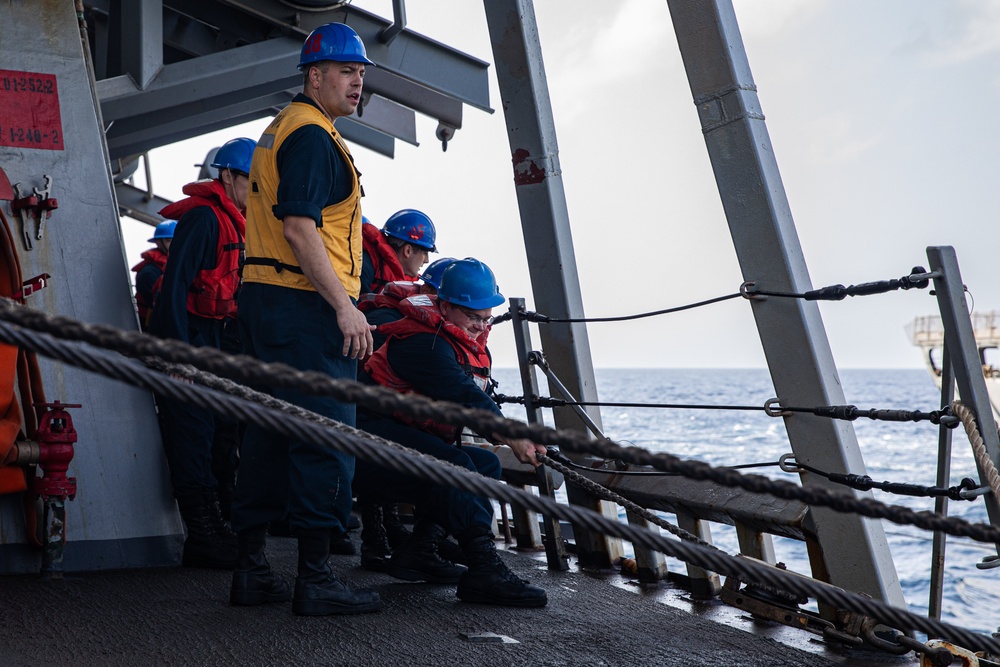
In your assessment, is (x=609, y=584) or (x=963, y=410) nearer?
(x=963, y=410)

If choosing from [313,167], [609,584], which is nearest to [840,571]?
[609,584]

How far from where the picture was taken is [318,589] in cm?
317

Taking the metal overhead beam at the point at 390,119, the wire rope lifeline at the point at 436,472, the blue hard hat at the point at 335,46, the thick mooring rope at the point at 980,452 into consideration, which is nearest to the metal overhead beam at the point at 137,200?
the metal overhead beam at the point at 390,119

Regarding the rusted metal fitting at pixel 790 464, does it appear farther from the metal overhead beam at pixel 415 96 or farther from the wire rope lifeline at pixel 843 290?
the metal overhead beam at pixel 415 96

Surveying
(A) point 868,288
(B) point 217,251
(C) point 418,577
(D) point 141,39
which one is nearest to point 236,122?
(D) point 141,39

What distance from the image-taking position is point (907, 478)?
117ft

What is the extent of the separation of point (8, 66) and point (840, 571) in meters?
3.90

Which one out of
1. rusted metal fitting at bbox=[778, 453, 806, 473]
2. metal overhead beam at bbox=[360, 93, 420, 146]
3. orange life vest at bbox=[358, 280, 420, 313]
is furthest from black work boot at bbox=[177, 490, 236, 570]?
metal overhead beam at bbox=[360, 93, 420, 146]

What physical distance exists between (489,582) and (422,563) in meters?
0.53

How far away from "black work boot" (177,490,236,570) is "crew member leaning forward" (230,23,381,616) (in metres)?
0.80

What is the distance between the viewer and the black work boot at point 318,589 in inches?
124

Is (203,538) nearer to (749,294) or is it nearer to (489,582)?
(489,582)

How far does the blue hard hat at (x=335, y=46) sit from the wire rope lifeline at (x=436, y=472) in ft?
6.29

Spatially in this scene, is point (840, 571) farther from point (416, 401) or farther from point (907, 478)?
point (907, 478)
